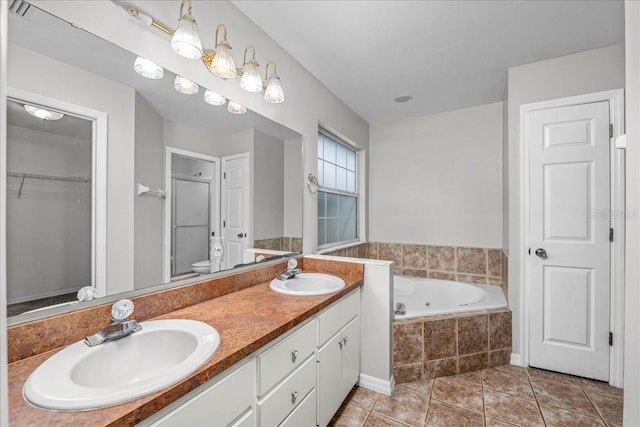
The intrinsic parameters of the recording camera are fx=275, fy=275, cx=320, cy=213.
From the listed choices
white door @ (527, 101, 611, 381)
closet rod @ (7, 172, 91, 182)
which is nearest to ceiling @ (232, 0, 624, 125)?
white door @ (527, 101, 611, 381)

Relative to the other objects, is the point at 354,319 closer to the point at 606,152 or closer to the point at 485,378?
the point at 485,378

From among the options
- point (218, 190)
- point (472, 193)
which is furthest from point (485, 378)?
point (218, 190)

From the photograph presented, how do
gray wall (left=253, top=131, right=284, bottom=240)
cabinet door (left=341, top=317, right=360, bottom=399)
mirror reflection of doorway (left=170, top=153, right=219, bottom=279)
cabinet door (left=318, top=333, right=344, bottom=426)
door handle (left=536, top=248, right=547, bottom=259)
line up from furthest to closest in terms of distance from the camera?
door handle (left=536, top=248, right=547, bottom=259) → gray wall (left=253, top=131, right=284, bottom=240) → cabinet door (left=341, top=317, right=360, bottom=399) → cabinet door (left=318, top=333, right=344, bottom=426) → mirror reflection of doorway (left=170, top=153, right=219, bottom=279)

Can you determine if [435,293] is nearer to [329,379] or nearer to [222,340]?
[329,379]

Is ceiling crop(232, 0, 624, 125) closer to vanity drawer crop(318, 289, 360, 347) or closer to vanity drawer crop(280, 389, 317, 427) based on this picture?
vanity drawer crop(318, 289, 360, 347)

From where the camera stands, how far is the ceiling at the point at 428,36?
5.21 ft

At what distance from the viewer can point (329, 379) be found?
1491 mm

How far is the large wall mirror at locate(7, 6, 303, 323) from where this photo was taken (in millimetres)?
838

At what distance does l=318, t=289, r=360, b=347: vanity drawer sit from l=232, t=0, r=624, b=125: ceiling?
1643mm

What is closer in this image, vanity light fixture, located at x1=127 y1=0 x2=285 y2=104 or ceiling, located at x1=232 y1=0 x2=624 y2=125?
vanity light fixture, located at x1=127 y1=0 x2=285 y2=104

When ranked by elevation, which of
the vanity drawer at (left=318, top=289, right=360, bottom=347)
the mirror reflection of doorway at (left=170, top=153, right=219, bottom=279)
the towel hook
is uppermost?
the towel hook

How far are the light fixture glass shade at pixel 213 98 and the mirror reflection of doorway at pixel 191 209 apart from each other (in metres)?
0.30

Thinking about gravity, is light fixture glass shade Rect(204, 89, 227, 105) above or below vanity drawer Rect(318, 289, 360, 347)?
above

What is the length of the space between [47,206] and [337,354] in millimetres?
1459
